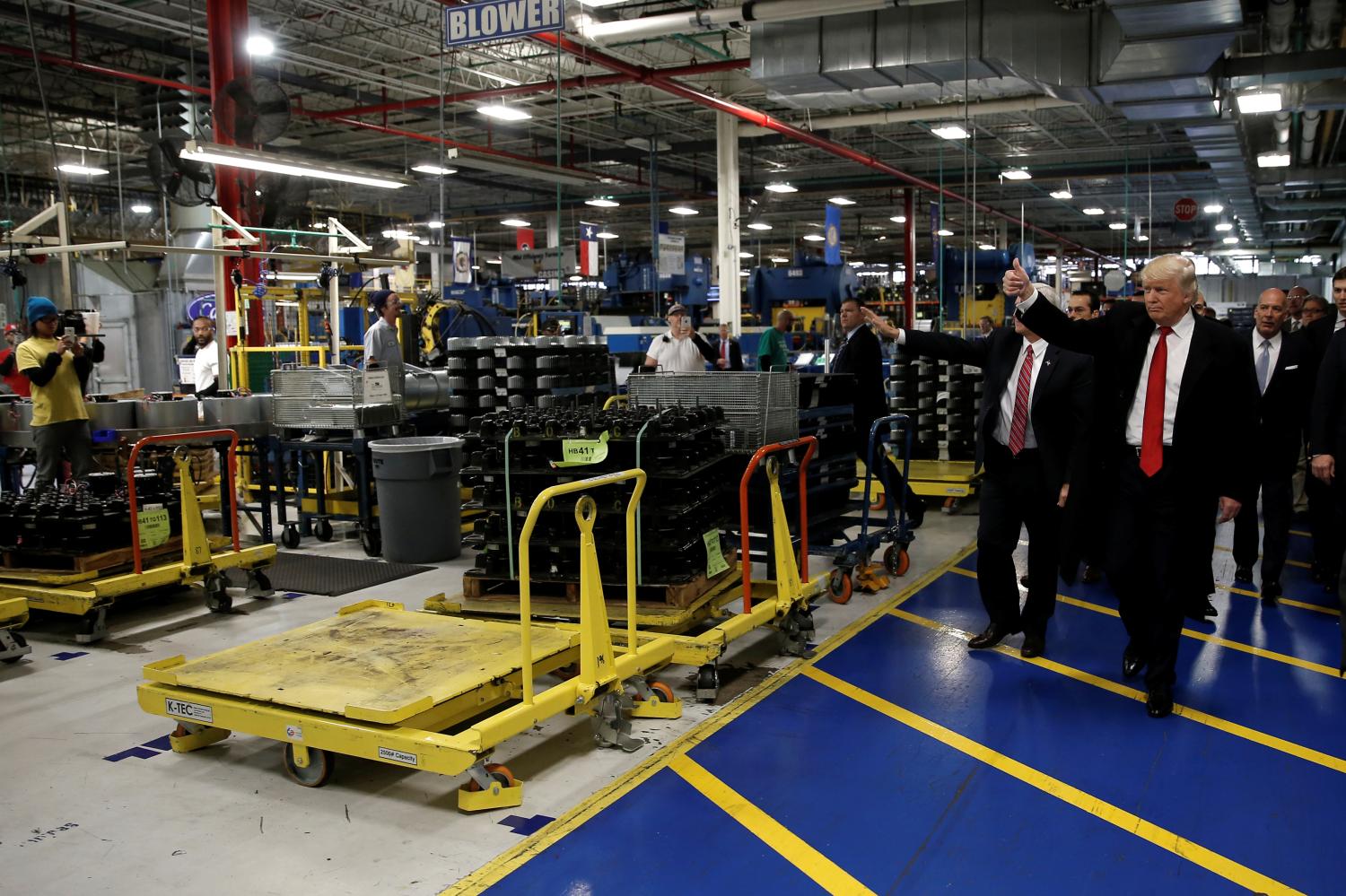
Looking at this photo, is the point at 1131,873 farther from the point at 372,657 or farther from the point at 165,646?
the point at 165,646

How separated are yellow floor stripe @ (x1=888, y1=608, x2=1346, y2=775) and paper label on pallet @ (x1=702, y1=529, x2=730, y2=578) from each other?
5.30 feet

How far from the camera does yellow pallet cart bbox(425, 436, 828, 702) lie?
479cm

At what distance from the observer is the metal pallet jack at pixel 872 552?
657 cm

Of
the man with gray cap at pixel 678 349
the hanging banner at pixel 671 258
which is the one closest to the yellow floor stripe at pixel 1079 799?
the man with gray cap at pixel 678 349

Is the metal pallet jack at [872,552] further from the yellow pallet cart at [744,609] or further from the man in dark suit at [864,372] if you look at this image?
the yellow pallet cart at [744,609]

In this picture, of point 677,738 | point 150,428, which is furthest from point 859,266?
point 677,738

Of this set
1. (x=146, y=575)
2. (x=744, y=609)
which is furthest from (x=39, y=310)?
(x=744, y=609)

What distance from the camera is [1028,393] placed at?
5.09m

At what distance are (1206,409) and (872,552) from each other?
9.42 ft

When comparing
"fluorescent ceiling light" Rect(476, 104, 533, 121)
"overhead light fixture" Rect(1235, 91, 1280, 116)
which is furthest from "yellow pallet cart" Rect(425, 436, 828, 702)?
"fluorescent ceiling light" Rect(476, 104, 533, 121)

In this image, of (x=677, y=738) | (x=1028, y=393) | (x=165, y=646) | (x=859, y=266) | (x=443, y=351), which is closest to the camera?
(x=677, y=738)

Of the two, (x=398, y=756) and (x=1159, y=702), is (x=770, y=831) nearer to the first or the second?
(x=398, y=756)

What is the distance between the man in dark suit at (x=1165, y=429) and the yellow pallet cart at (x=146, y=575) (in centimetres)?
487

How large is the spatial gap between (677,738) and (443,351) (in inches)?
333
